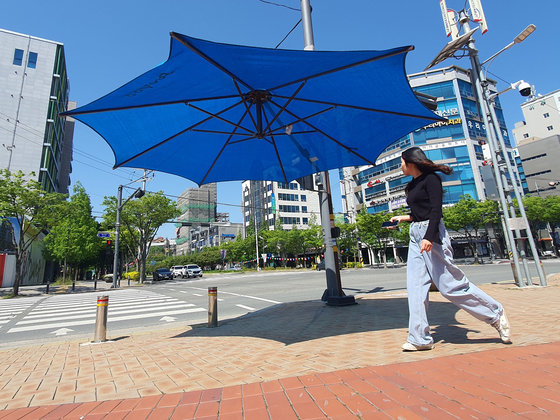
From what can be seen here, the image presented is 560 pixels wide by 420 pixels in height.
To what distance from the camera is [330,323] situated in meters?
5.13

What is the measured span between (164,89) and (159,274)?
1401 inches

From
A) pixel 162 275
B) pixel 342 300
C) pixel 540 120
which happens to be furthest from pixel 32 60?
pixel 540 120

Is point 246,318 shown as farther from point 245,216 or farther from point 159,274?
point 245,216

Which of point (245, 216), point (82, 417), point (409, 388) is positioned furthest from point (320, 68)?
point (245, 216)

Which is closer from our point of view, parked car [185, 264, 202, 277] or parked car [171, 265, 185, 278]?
parked car [185, 264, 202, 277]

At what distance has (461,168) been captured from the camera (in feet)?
144

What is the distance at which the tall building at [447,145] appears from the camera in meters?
43.4

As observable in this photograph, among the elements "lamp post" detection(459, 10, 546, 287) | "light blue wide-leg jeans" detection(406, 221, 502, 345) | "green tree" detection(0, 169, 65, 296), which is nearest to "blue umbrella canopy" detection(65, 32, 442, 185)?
"light blue wide-leg jeans" detection(406, 221, 502, 345)

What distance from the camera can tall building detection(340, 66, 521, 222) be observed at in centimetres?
4344

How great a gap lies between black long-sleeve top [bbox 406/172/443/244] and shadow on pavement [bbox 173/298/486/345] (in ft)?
4.69

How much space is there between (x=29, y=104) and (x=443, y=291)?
1785 inches

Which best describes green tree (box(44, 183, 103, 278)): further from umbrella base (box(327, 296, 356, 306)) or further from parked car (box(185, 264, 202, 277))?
umbrella base (box(327, 296, 356, 306))

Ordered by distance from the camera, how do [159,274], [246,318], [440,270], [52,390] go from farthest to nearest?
1. [159,274]
2. [246,318]
3. [440,270]
4. [52,390]

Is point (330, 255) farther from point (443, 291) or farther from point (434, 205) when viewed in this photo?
point (434, 205)
